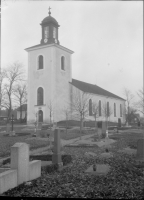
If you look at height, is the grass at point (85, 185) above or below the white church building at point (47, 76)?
below

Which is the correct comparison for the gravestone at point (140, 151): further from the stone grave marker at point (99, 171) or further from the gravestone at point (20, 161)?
the gravestone at point (20, 161)

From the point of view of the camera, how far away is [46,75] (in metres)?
30.9

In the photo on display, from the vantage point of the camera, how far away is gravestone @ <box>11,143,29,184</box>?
5172 millimetres

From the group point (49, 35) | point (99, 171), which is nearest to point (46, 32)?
point (49, 35)

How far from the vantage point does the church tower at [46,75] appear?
99.7 feet

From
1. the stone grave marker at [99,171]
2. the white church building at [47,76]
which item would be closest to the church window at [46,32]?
the white church building at [47,76]

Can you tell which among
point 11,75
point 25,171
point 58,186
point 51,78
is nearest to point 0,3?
point 25,171

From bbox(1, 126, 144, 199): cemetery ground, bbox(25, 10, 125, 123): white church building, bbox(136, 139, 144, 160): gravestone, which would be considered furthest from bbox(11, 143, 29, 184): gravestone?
bbox(25, 10, 125, 123): white church building

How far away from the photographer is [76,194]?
4.59 metres

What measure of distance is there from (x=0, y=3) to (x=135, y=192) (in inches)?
249

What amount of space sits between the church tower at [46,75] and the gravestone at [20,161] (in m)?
24.3

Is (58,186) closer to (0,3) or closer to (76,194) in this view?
(76,194)

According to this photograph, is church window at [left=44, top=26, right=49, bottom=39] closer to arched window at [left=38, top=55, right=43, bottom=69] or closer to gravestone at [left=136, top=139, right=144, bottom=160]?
arched window at [left=38, top=55, right=43, bottom=69]

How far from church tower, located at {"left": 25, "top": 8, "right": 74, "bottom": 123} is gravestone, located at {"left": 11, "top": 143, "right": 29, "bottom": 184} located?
2426 cm
